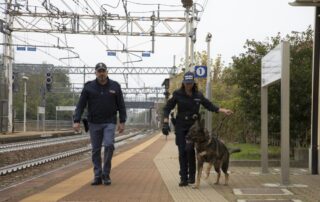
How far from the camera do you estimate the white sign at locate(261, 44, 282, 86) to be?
35.8 ft

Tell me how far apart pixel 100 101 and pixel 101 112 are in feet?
0.61

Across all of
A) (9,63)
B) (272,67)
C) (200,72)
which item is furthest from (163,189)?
(9,63)

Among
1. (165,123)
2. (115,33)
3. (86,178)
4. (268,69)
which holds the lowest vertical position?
(86,178)

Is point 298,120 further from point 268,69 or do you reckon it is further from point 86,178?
point 86,178

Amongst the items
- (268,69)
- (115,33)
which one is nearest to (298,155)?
(268,69)

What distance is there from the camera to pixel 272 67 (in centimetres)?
1152

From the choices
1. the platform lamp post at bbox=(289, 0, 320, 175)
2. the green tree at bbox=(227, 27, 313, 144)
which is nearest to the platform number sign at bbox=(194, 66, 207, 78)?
the green tree at bbox=(227, 27, 313, 144)

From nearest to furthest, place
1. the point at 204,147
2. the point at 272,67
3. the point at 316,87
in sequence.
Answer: the point at 204,147 < the point at 272,67 < the point at 316,87

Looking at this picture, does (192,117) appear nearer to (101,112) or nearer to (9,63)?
(101,112)

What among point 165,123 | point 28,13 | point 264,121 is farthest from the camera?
point 28,13

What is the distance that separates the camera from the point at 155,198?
8672mm

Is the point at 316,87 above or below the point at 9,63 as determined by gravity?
below

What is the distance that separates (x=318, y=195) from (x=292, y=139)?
28.1 feet

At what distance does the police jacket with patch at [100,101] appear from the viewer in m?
10.3
